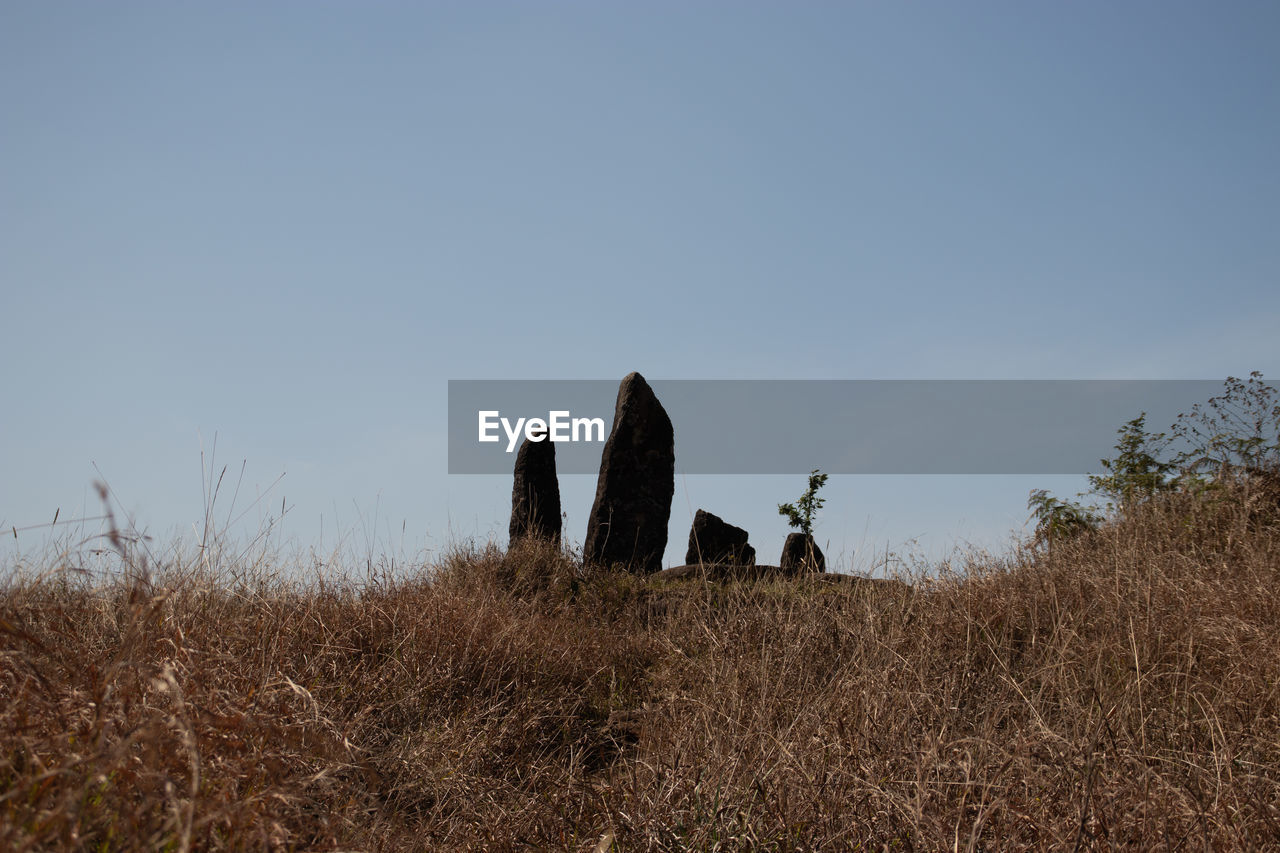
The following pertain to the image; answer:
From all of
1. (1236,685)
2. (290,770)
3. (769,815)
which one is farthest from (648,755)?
(1236,685)

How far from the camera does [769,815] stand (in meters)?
2.99

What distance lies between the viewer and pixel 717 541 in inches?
511

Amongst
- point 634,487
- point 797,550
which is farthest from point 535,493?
point 797,550

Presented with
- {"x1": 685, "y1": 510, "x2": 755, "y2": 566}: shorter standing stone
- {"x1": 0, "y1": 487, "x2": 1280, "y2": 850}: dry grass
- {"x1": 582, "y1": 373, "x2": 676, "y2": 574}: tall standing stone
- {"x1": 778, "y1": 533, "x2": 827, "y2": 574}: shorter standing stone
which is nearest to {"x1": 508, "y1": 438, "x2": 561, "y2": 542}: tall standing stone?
{"x1": 582, "y1": 373, "x2": 676, "y2": 574}: tall standing stone

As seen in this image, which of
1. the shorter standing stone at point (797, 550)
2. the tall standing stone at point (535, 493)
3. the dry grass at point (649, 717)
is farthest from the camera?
A: the tall standing stone at point (535, 493)

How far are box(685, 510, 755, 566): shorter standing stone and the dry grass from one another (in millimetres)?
4385

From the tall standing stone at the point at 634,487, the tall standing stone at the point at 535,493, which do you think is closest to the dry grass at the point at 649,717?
the tall standing stone at the point at 634,487

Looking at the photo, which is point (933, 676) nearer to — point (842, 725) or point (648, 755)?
point (842, 725)

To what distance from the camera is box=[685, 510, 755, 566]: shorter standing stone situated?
1277 cm

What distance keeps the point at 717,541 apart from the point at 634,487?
1.55 metres

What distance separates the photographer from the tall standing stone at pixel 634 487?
1278 centimetres

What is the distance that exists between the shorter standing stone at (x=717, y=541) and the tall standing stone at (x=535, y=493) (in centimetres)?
222

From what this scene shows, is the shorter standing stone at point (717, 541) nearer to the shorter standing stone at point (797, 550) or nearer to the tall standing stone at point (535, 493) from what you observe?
the shorter standing stone at point (797, 550)

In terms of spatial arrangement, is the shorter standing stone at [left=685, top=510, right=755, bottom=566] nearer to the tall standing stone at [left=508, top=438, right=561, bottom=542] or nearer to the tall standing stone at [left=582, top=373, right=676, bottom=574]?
the tall standing stone at [left=582, top=373, right=676, bottom=574]
